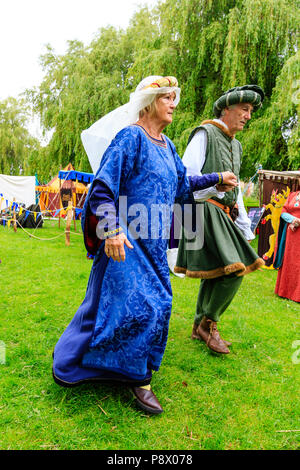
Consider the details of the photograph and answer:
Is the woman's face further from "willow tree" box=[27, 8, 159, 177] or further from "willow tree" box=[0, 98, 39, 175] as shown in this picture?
"willow tree" box=[0, 98, 39, 175]

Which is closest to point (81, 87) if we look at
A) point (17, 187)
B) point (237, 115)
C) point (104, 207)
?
point (17, 187)

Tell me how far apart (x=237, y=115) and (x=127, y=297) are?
5.80 ft

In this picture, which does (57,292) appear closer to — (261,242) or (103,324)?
(103,324)

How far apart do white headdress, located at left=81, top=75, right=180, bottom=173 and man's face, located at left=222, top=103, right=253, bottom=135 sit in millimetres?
668

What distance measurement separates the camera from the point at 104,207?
1762 mm

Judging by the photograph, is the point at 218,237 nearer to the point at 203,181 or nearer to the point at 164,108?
the point at 203,181

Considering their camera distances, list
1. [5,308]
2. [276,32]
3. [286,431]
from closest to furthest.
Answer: [286,431], [5,308], [276,32]

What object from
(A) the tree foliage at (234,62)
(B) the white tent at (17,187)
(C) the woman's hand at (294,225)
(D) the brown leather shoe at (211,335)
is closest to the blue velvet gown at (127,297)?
(D) the brown leather shoe at (211,335)

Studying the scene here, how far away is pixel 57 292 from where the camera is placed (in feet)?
14.6

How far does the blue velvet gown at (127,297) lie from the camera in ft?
6.15

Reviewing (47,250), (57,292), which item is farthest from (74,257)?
(57,292)

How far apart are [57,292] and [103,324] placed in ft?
8.95

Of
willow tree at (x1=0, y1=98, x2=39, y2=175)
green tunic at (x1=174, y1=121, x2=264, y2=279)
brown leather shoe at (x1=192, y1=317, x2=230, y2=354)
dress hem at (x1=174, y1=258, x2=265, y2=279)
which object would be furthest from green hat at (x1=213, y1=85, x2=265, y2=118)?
willow tree at (x1=0, y1=98, x2=39, y2=175)

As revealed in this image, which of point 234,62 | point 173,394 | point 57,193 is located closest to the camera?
point 173,394
